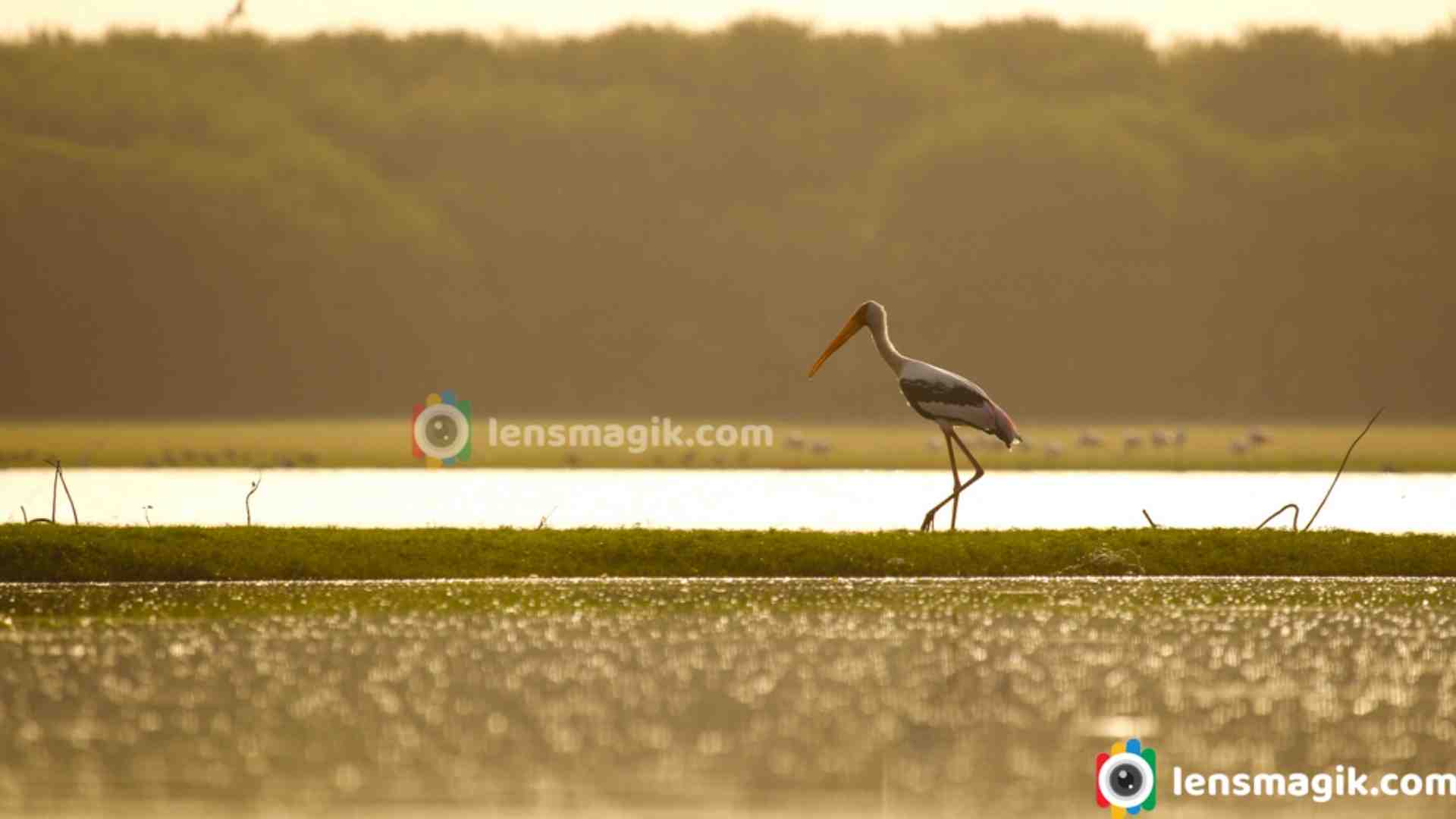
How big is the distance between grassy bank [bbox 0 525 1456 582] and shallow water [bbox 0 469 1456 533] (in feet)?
6.78

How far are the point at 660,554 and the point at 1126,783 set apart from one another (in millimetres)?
11395

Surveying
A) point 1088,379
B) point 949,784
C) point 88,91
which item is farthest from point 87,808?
point 88,91

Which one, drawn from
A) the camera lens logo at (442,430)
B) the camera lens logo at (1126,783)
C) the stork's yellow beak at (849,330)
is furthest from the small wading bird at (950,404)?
the camera lens logo at (442,430)

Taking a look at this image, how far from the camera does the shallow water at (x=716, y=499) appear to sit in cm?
3089

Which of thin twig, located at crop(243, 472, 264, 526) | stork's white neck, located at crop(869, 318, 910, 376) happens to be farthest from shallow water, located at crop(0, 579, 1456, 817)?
stork's white neck, located at crop(869, 318, 910, 376)

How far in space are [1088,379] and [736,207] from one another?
58.9 ft

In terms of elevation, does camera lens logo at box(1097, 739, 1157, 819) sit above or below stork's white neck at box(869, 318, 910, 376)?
below

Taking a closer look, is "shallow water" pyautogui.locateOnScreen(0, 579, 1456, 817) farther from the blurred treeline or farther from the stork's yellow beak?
the blurred treeline

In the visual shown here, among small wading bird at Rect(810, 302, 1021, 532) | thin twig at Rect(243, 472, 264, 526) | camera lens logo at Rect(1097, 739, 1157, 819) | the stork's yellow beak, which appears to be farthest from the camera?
the stork's yellow beak

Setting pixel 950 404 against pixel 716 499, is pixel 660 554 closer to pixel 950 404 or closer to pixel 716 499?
pixel 950 404

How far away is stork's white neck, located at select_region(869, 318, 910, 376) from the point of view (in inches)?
938

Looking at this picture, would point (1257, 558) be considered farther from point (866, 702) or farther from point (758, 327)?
point (758, 327)

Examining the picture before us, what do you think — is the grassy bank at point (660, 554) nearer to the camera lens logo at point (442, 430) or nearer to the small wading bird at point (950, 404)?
the small wading bird at point (950, 404)

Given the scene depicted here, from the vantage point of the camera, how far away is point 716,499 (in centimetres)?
3906
